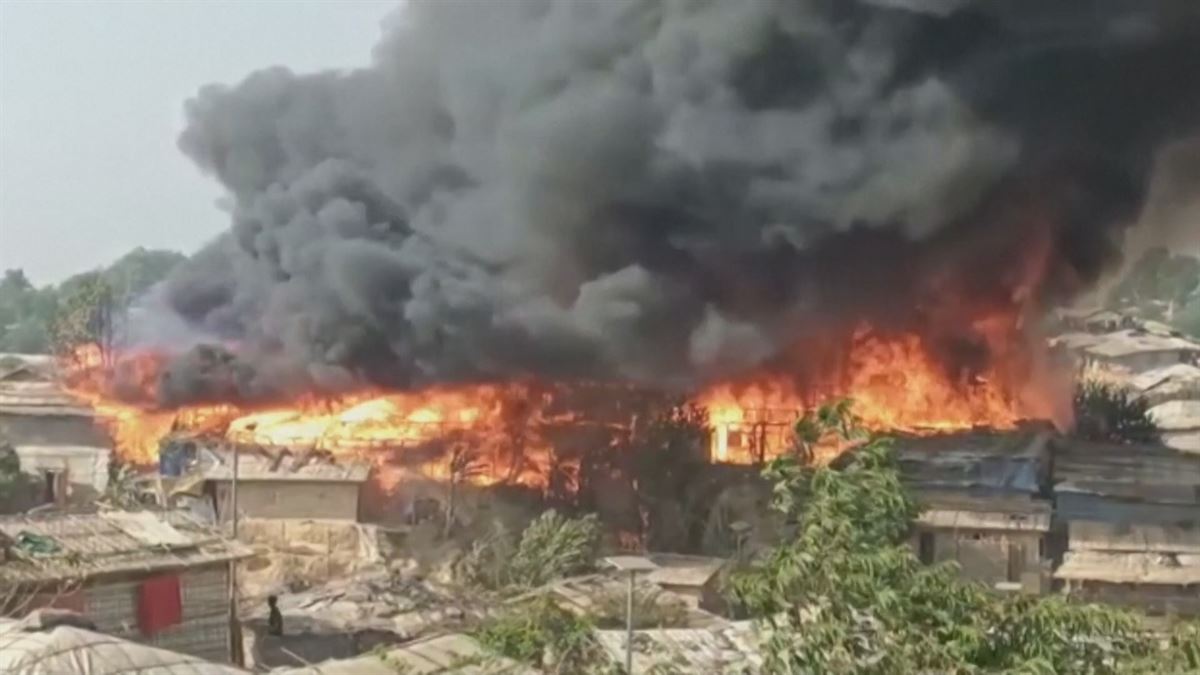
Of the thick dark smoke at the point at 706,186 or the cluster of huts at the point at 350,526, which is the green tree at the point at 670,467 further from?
the cluster of huts at the point at 350,526

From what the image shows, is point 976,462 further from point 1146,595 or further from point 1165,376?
point 1165,376

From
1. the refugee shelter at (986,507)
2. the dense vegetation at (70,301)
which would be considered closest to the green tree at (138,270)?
the dense vegetation at (70,301)

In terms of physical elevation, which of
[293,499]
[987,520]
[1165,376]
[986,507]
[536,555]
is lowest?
[536,555]

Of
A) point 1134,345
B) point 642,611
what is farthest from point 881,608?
point 1134,345

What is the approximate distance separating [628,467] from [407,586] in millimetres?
5029

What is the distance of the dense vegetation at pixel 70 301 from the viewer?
36.2m

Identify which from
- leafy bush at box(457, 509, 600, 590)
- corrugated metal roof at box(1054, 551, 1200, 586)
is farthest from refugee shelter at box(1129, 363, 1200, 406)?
leafy bush at box(457, 509, 600, 590)

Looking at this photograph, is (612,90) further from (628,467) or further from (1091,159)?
(1091,159)

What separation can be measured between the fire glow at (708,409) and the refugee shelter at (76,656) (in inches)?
528

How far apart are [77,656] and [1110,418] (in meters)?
18.9

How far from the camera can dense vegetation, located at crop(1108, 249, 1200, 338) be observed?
4869 cm

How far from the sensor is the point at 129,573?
42.3ft

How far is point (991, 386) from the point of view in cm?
2358

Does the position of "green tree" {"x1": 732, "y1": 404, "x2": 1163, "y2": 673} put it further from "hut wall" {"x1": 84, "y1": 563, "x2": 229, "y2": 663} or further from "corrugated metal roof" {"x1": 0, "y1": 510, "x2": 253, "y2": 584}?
"hut wall" {"x1": 84, "y1": 563, "x2": 229, "y2": 663}
